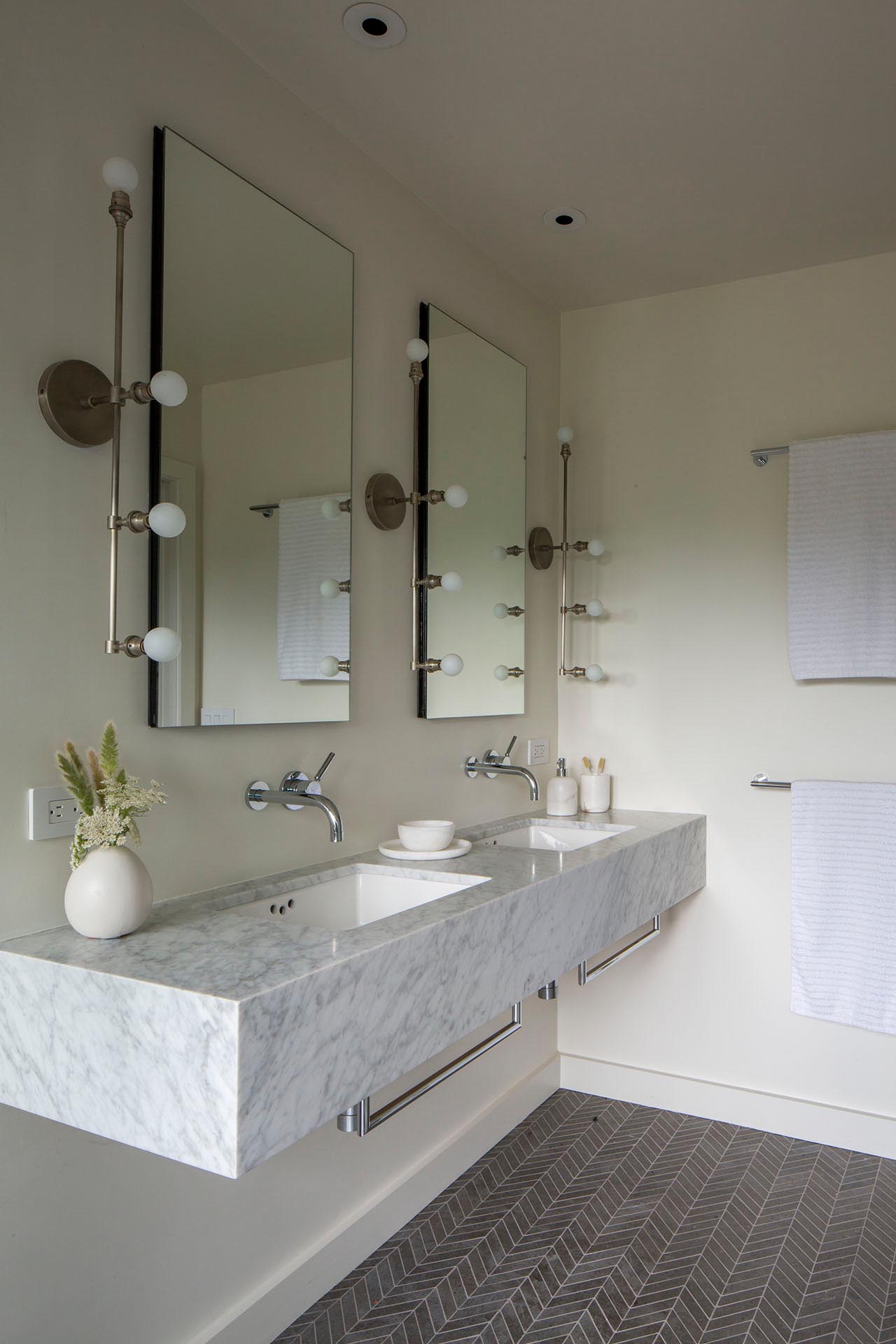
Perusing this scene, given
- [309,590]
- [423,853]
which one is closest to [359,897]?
[423,853]

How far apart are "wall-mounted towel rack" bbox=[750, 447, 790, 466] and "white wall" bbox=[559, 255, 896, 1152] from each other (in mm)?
32

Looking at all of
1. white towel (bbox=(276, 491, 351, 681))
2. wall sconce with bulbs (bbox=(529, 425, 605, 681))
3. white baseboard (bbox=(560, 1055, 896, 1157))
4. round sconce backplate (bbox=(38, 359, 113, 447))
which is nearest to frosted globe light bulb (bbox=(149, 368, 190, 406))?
round sconce backplate (bbox=(38, 359, 113, 447))

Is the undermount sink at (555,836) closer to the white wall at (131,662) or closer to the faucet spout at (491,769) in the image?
the faucet spout at (491,769)

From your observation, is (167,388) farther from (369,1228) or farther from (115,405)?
(369,1228)

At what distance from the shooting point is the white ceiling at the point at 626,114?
1774 mm

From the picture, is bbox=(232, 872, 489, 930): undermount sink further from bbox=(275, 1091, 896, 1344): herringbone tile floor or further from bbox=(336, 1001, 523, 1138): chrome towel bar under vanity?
bbox=(275, 1091, 896, 1344): herringbone tile floor

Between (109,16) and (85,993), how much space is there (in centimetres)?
152

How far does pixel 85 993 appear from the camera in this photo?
123 centimetres

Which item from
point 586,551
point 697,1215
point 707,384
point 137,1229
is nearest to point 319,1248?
point 137,1229

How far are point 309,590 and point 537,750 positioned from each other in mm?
1229

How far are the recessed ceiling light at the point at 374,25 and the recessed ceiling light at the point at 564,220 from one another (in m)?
0.77

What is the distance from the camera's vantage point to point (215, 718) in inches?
68.9

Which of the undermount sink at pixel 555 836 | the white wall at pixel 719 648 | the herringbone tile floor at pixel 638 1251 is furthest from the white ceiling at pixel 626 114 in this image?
the herringbone tile floor at pixel 638 1251

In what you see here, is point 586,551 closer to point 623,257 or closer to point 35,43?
point 623,257
